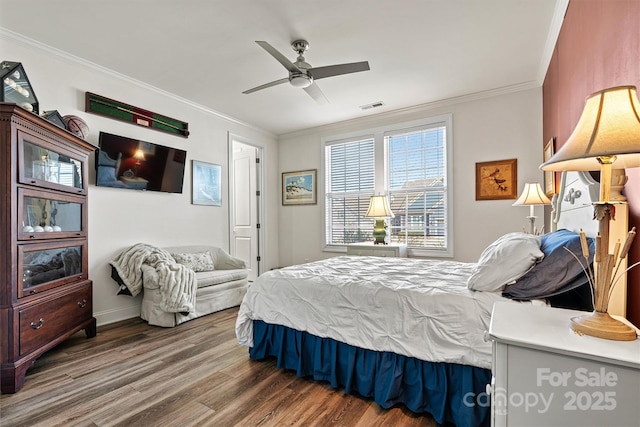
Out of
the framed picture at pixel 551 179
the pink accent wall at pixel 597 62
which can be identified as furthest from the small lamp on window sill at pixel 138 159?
the framed picture at pixel 551 179

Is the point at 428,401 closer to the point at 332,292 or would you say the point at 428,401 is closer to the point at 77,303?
the point at 332,292


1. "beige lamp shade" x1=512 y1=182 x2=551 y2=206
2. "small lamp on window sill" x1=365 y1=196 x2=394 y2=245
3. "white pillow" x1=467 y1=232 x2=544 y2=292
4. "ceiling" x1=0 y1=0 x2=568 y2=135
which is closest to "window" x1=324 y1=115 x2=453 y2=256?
"small lamp on window sill" x1=365 y1=196 x2=394 y2=245

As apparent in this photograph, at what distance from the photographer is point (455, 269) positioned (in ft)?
7.95

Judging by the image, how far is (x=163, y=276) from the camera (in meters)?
3.12

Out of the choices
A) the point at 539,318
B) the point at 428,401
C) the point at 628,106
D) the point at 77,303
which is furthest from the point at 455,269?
the point at 77,303

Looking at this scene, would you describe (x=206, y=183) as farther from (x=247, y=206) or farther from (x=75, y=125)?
(x=75, y=125)

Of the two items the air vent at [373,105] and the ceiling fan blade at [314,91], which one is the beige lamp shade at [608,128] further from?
the air vent at [373,105]

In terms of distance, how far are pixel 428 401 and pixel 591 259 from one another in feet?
3.66

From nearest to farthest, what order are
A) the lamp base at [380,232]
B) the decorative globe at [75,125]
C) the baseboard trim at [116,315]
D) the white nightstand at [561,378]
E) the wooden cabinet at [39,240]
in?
the white nightstand at [561,378]
the wooden cabinet at [39,240]
the decorative globe at [75,125]
the baseboard trim at [116,315]
the lamp base at [380,232]

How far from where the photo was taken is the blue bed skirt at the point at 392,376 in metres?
1.58

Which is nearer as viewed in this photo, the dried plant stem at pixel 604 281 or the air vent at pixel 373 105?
the dried plant stem at pixel 604 281

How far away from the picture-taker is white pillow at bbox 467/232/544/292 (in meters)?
1.62

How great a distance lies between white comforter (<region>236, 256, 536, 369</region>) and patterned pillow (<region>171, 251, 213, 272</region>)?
5.67ft

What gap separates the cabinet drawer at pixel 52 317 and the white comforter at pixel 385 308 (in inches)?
54.9
